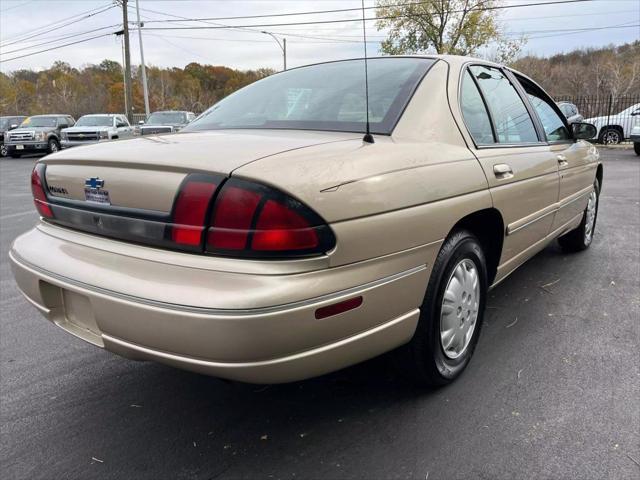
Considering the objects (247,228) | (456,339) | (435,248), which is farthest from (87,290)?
(456,339)

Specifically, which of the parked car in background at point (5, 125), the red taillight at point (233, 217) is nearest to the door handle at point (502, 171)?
the red taillight at point (233, 217)

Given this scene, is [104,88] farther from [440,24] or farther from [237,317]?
[237,317]

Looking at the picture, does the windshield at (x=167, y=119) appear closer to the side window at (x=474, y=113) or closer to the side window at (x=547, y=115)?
the side window at (x=547, y=115)

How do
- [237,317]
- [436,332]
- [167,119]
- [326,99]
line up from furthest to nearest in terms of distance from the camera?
[167,119], [326,99], [436,332], [237,317]

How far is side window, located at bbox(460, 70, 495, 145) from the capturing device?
2615mm

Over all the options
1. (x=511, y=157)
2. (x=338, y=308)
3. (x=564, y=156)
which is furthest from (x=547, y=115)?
(x=338, y=308)

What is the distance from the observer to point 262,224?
1.65 m

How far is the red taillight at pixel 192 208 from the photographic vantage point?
1.70m

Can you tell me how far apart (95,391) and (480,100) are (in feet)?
8.48

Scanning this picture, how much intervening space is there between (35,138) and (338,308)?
22353 millimetres

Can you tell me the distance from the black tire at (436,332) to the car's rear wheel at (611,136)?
65.3 feet

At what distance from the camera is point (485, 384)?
255 centimetres

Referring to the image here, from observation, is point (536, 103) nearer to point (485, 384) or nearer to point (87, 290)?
point (485, 384)

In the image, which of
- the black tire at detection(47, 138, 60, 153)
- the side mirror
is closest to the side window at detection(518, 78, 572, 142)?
the side mirror
